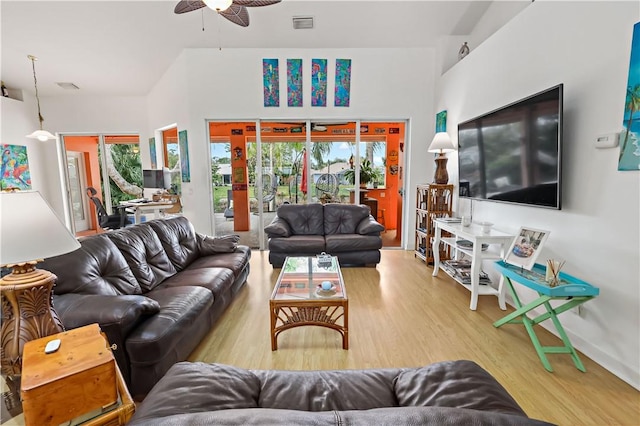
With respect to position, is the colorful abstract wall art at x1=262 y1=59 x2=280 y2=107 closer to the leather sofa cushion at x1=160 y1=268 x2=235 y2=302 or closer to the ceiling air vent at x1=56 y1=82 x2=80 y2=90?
the leather sofa cushion at x1=160 y1=268 x2=235 y2=302

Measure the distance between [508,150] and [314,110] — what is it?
3.11 meters

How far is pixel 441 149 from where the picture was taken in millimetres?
3938

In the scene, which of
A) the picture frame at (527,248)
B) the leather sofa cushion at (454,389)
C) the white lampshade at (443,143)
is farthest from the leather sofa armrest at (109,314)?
the white lampshade at (443,143)

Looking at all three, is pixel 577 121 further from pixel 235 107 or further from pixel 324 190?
pixel 235 107

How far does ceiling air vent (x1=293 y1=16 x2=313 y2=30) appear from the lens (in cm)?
400

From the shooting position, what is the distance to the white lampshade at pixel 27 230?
117cm

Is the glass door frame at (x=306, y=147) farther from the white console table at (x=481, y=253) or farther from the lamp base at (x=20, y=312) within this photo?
the lamp base at (x=20, y=312)

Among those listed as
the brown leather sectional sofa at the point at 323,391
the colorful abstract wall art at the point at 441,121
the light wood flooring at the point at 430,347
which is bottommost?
the light wood flooring at the point at 430,347

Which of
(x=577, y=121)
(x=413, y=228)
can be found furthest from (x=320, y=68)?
(x=577, y=121)

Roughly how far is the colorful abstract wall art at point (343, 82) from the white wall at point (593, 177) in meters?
2.53

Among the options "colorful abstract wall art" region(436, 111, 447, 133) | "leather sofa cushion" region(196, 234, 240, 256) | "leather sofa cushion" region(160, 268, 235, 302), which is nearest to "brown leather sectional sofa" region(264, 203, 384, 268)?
"leather sofa cushion" region(196, 234, 240, 256)

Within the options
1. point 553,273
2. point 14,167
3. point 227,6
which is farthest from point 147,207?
point 553,273

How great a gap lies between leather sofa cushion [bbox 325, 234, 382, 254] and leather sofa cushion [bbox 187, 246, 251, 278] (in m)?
1.17

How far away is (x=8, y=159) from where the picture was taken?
5461mm
